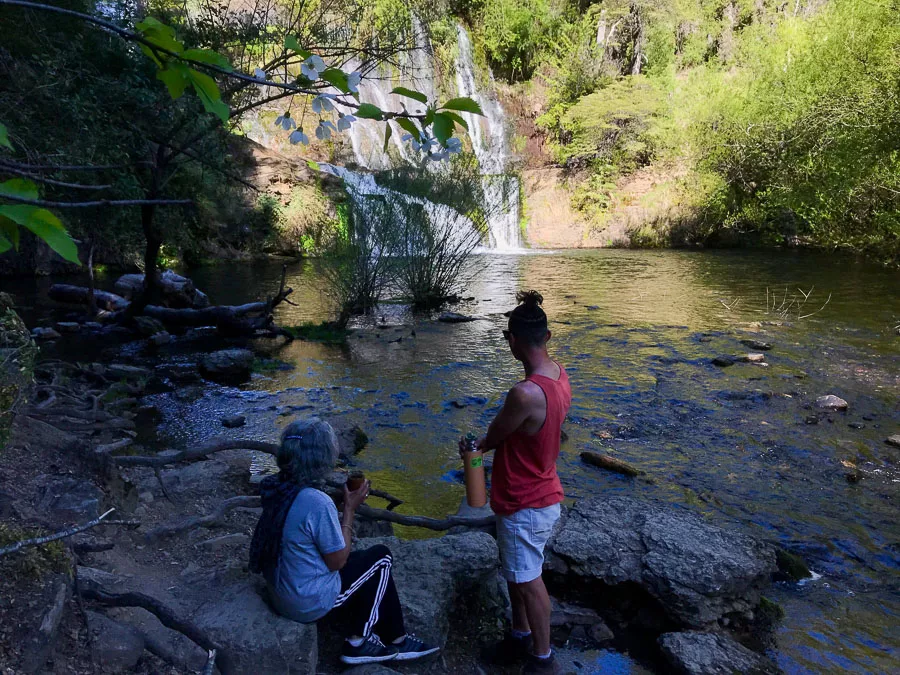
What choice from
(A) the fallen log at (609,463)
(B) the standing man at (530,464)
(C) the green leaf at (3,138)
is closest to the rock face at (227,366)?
(A) the fallen log at (609,463)

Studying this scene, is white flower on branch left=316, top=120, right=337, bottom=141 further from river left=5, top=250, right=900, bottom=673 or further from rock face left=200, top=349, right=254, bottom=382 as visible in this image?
rock face left=200, top=349, right=254, bottom=382

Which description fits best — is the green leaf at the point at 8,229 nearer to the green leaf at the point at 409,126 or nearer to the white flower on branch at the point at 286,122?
the green leaf at the point at 409,126

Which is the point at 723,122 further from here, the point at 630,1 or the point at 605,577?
the point at 605,577

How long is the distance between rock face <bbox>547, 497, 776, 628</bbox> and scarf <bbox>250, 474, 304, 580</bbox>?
6.58 ft

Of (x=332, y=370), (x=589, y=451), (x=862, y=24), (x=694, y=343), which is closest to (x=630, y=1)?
(x=862, y=24)

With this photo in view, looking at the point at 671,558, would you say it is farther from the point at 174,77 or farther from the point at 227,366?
the point at 227,366

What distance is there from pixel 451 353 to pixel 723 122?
791 inches

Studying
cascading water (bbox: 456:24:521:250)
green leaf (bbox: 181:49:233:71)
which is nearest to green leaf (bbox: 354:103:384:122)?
green leaf (bbox: 181:49:233:71)

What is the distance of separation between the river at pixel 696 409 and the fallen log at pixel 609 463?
0.45ft

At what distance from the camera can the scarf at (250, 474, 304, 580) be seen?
3.03m

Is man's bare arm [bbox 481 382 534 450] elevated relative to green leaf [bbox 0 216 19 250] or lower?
lower

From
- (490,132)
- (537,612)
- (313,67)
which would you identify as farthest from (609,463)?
(490,132)

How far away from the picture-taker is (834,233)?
21.1m

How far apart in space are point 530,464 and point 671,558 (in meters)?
1.52
